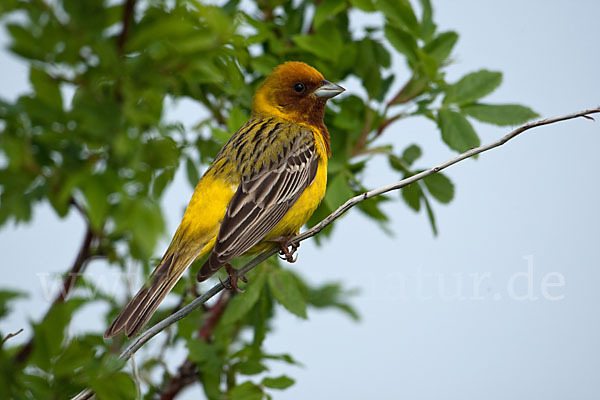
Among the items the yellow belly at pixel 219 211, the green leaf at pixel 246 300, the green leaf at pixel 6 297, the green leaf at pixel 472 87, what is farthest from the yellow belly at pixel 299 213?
the green leaf at pixel 6 297

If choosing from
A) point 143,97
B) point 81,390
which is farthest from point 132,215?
point 81,390

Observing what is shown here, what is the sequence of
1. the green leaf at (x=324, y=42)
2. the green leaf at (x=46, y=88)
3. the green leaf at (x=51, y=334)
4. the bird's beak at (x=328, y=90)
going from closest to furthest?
the green leaf at (x=46, y=88) < the green leaf at (x=51, y=334) < the green leaf at (x=324, y=42) < the bird's beak at (x=328, y=90)

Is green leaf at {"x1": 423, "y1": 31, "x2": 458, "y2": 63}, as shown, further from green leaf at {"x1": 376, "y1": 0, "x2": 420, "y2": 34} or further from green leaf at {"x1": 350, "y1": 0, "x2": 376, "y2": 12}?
green leaf at {"x1": 350, "y1": 0, "x2": 376, "y2": 12}

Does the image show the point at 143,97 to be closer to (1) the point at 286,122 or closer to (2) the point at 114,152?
(2) the point at 114,152

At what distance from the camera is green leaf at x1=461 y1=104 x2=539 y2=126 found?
11.1 feet

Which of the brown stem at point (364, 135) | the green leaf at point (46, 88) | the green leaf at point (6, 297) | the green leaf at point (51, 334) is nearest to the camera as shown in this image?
the green leaf at point (46, 88)

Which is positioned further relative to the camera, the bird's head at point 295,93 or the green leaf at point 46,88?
the bird's head at point 295,93

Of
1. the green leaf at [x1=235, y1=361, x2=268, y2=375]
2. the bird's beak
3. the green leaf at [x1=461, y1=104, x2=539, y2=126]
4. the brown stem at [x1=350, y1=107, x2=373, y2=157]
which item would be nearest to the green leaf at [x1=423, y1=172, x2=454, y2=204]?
the green leaf at [x1=461, y1=104, x2=539, y2=126]

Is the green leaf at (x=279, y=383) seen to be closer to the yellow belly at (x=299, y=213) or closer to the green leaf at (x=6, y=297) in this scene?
the yellow belly at (x=299, y=213)

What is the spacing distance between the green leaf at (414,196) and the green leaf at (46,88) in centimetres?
197

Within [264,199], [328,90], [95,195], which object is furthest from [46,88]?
[328,90]

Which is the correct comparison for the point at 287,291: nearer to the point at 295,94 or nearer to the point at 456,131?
the point at 456,131

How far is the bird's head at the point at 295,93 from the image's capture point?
3.95 m

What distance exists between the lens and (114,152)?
5.70 feet
